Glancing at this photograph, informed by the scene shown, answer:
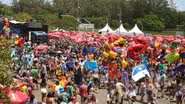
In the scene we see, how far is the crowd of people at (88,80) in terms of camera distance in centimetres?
1627

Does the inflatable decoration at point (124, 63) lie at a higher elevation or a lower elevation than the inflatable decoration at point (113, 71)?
higher

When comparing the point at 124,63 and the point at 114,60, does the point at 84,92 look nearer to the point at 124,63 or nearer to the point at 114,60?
the point at 124,63

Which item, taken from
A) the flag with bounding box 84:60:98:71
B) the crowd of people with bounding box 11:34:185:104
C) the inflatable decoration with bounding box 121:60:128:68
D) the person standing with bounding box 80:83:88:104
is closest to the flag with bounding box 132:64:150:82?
the crowd of people with bounding box 11:34:185:104

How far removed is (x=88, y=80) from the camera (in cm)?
2009

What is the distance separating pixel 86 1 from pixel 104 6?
12169mm

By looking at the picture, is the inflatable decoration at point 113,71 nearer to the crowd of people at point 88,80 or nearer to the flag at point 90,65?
the crowd of people at point 88,80

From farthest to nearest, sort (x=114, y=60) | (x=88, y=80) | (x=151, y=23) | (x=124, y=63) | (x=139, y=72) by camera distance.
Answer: (x=151, y=23), (x=114, y=60), (x=124, y=63), (x=88, y=80), (x=139, y=72)

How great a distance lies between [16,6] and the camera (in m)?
117

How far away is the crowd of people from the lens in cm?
1627

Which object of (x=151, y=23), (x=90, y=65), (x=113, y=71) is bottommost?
(x=113, y=71)

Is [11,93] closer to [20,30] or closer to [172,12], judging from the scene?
[20,30]

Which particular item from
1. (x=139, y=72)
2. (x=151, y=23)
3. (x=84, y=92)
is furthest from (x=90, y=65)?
(x=151, y=23)

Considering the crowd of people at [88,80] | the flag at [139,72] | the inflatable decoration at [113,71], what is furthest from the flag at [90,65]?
the flag at [139,72]

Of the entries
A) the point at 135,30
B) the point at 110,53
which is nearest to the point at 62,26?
the point at 135,30
